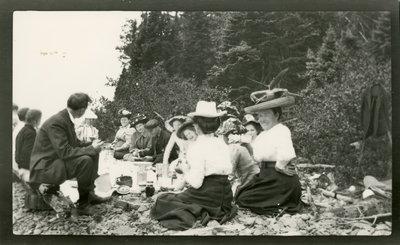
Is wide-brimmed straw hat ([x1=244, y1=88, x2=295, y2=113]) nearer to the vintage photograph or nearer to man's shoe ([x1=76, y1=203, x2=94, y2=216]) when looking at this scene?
the vintage photograph

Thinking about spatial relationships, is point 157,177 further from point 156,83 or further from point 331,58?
point 331,58

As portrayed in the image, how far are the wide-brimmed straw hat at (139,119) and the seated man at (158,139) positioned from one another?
44 mm

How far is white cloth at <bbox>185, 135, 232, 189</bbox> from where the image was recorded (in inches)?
181

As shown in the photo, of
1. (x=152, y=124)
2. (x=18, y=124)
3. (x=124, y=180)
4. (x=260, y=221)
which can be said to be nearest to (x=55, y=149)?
(x=18, y=124)

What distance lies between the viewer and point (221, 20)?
Answer: 15.6 ft

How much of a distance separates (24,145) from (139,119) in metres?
1.19

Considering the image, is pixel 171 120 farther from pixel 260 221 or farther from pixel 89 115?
pixel 260 221

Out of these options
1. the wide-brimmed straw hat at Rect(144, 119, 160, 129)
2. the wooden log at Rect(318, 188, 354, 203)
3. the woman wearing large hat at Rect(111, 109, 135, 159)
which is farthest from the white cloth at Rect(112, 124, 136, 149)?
the wooden log at Rect(318, 188, 354, 203)

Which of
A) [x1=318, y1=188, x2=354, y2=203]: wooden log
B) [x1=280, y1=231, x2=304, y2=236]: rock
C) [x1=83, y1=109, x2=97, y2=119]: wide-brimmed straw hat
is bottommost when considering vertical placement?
[x1=280, y1=231, x2=304, y2=236]: rock

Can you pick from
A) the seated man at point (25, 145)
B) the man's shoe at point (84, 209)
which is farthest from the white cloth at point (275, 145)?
the seated man at point (25, 145)

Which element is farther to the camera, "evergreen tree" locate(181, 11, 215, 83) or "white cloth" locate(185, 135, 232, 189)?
"evergreen tree" locate(181, 11, 215, 83)

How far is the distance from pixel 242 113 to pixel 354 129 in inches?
44.8

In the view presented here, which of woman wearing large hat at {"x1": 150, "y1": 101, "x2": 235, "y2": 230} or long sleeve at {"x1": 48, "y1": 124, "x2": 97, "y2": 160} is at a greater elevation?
long sleeve at {"x1": 48, "y1": 124, "x2": 97, "y2": 160}

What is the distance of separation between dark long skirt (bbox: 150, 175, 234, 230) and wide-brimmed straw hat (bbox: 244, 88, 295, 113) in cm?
80
